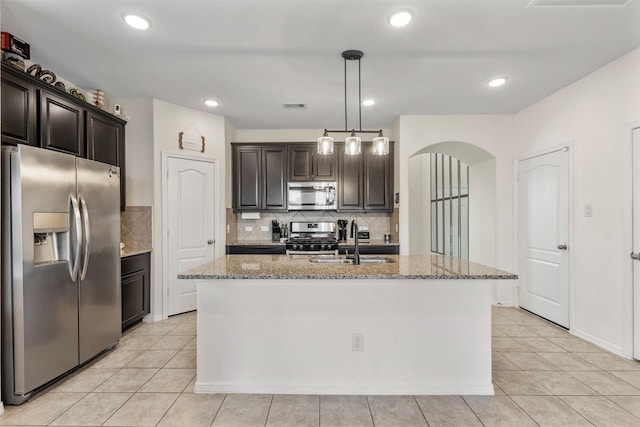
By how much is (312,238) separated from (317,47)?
9.62ft

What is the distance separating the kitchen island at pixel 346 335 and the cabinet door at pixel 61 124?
1860 mm

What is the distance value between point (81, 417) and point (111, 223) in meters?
1.54

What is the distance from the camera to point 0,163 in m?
2.15

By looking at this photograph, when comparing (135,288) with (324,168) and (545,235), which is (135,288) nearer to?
(324,168)

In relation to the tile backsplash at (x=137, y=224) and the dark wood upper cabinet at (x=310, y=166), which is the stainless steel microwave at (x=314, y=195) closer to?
the dark wood upper cabinet at (x=310, y=166)

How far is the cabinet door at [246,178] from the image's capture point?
5039mm

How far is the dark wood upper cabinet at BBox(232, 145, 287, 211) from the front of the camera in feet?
16.5

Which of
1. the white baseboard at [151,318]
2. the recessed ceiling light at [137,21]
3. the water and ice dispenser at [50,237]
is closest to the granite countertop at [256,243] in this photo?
the white baseboard at [151,318]

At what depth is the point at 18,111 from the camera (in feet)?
8.23

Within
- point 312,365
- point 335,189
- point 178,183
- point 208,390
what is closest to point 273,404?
point 312,365

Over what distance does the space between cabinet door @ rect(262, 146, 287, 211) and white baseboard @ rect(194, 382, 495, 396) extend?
2.97 m

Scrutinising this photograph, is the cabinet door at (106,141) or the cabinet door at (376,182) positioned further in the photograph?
the cabinet door at (376,182)

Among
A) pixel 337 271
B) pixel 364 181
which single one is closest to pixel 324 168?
pixel 364 181

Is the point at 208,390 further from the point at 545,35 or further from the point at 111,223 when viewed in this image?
the point at 545,35
